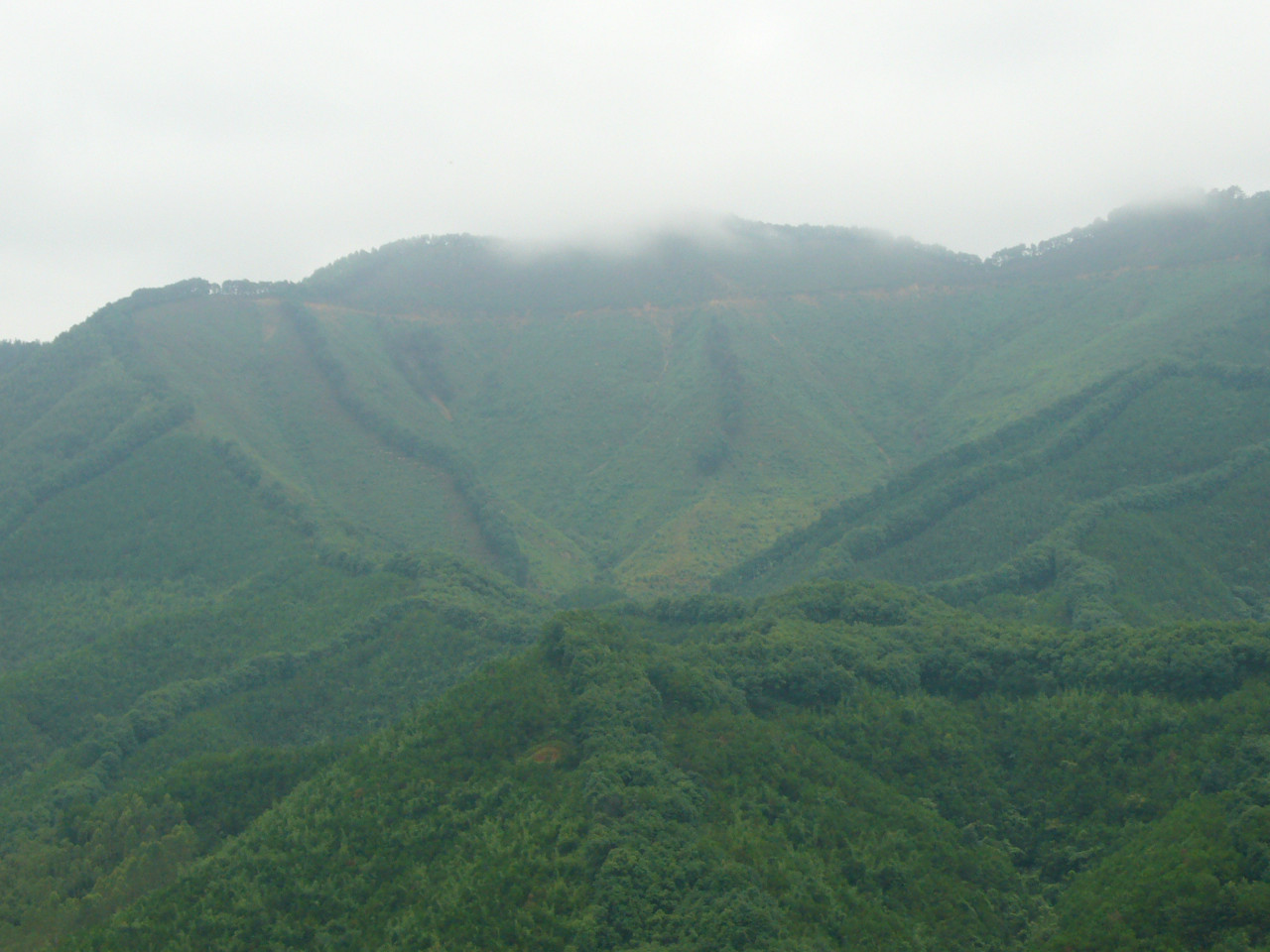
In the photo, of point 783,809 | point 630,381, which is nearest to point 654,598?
point 783,809

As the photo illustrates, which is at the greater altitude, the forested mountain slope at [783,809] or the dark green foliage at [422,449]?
the dark green foliage at [422,449]

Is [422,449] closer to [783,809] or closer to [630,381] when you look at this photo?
[630,381]

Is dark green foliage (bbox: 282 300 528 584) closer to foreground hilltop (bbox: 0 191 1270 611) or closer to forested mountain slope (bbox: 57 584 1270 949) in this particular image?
foreground hilltop (bbox: 0 191 1270 611)

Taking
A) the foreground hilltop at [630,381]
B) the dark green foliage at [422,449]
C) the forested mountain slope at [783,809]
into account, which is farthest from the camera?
the dark green foliage at [422,449]

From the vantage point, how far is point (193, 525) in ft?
280

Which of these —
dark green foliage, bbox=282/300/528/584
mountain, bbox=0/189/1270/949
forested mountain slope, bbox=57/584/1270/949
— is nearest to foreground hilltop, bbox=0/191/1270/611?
dark green foliage, bbox=282/300/528/584

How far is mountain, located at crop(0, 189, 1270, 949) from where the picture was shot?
1300 inches

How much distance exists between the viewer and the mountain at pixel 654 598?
3303 centimetres

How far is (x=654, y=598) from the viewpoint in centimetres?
7856

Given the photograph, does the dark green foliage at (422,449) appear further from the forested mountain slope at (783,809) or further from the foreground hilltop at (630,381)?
the forested mountain slope at (783,809)

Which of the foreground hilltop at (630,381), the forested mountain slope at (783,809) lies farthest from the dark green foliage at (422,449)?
the forested mountain slope at (783,809)

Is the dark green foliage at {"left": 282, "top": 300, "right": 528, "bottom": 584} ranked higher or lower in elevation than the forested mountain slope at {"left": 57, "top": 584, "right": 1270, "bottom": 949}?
higher

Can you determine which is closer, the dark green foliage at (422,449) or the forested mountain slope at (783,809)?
the forested mountain slope at (783,809)

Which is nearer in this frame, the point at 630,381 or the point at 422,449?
the point at 422,449
